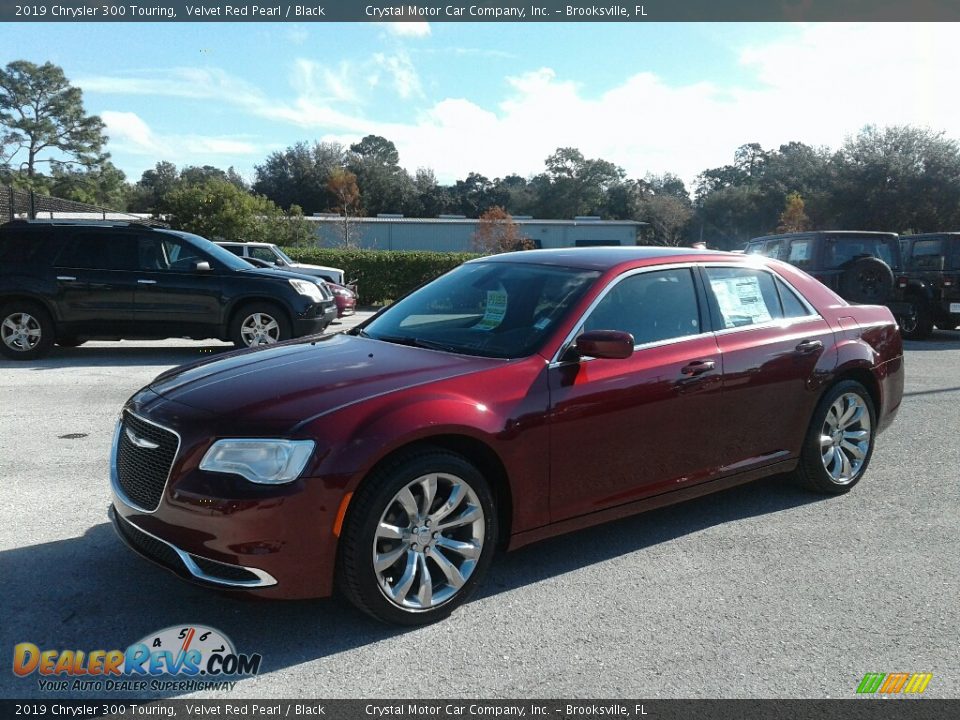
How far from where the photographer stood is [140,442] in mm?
3670

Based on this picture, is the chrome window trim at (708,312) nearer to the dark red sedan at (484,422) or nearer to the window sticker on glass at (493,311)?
the dark red sedan at (484,422)

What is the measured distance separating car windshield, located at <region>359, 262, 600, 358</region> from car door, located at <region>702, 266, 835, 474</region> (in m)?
0.95

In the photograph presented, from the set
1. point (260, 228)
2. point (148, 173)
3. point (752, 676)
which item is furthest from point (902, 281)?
point (148, 173)

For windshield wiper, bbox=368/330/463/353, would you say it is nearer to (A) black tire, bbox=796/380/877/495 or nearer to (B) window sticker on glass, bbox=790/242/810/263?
(A) black tire, bbox=796/380/877/495

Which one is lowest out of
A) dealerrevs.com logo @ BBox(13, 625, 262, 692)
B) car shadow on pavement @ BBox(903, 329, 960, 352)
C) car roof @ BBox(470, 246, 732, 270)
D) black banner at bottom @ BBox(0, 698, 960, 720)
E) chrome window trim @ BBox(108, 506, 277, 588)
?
black banner at bottom @ BBox(0, 698, 960, 720)

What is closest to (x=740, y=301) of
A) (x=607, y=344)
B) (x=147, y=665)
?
(x=607, y=344)

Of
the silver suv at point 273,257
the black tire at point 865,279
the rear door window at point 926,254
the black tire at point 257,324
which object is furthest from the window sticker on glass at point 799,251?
the silver suv at point 273,257

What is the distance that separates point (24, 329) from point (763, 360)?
977cm

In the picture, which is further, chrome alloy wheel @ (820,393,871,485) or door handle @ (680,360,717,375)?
chrome alloy wheel @ (820,393,871,485)

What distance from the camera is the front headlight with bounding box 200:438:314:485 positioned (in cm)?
327

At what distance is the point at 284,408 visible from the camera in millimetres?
3439

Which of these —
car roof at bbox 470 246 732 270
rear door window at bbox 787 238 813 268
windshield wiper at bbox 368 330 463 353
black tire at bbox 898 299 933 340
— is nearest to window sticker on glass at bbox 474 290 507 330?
windshield wiper at bbox 368 330 463 353

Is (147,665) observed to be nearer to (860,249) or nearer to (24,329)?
(24,329)

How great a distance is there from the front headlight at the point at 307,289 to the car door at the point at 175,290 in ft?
3.37
